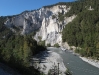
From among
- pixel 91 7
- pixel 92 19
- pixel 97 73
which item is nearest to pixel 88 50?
pixel 97 73

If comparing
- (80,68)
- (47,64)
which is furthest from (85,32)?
(80,68)

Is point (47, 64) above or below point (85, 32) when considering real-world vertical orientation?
below

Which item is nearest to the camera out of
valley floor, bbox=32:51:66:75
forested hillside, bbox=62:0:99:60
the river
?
valley floor, bbox=32:51:66:75

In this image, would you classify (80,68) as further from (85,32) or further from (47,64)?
(85,32)

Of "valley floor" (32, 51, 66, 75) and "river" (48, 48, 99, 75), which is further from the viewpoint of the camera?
"river" (48, 48, 99, 75)

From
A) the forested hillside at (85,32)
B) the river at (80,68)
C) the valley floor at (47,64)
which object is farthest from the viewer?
the forested hillside at (85,32)

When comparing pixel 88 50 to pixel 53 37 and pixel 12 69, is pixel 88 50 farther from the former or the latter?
pixel 53 37

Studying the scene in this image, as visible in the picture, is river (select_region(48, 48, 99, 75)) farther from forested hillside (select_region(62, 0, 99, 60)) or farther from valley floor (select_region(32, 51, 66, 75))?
forested hillside (select_region(62, 0, 99, 60))

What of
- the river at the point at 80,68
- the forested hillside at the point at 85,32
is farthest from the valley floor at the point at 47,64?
the forested hillside at the point at 85,32

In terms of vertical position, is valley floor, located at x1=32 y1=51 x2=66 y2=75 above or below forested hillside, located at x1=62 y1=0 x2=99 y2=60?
below

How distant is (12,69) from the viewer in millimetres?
17156

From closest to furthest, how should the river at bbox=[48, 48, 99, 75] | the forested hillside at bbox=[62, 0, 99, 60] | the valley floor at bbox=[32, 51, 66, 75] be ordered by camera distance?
the valley floor at bbox=[32, 51, 66, 75] → the river at bbox=[48, 48, 99, 75] → the forested hillside at bbox=[62, 0, 99, 60]

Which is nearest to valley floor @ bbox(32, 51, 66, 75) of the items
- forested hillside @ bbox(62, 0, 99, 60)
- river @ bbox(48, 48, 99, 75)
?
river @ bbox(48, 48, 99, 75)

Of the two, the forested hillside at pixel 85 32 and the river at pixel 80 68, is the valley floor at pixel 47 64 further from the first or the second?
the forested hillside at pixel 85 32
